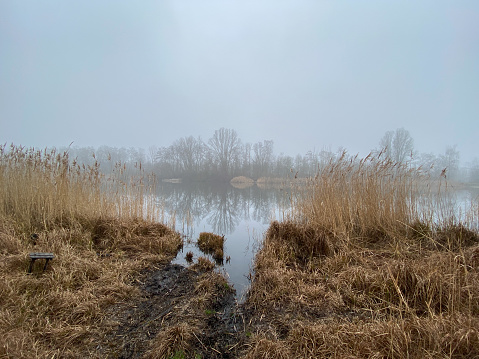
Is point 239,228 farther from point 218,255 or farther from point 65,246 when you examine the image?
point 65,246

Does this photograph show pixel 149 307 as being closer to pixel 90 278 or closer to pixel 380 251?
pixel 90 278

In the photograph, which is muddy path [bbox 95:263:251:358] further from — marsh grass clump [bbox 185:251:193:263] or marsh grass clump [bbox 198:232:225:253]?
marsh grass clump [bbox 198:232:225:253]

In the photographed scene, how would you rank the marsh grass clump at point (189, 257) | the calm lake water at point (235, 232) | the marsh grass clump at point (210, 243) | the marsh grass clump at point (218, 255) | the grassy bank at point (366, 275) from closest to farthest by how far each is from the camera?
1. the grassy bank at point (366, 275)
2. the calm lake water at point (235, 232)
3. the marsh grass clump at point (189, 257)
4. the marsh grass clump at point (218, 255)
5. the marsh grass clump at point (210, 243)

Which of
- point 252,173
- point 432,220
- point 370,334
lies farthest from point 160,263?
point 252,173

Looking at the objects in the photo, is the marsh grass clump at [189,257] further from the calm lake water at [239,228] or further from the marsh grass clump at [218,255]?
the marsh grass clump at [218,255]

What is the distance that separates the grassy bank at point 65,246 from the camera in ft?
5.09

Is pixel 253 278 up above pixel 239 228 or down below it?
above

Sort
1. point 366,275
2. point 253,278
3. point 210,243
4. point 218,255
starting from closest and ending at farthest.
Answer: point 366,275 → point 253,278 → point 218,255 → point 210,243

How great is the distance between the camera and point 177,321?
5.73ft

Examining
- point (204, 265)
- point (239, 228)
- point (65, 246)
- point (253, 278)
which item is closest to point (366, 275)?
point (253, 278)

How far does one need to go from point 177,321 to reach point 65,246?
6.63 ft

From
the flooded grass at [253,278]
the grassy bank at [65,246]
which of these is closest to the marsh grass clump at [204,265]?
the flooded grass at [253,278]

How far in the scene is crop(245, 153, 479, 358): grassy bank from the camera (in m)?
1.32

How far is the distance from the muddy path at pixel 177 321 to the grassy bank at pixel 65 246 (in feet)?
0.53
